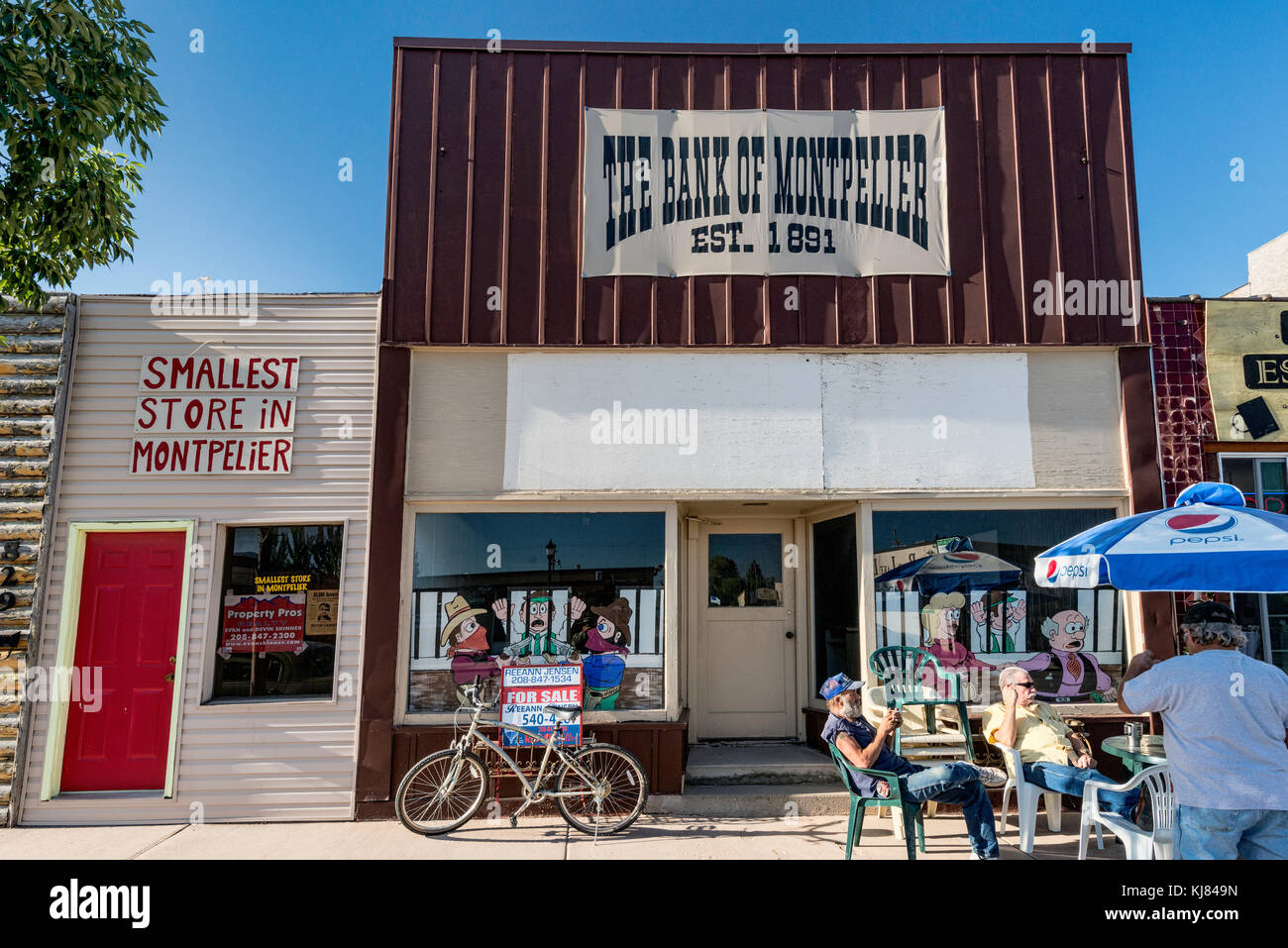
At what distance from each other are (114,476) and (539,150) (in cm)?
490

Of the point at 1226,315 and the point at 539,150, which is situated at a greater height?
the point at 539,150

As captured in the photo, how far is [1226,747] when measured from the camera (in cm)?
355

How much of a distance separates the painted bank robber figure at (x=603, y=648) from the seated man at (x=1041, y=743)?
10.0 ft

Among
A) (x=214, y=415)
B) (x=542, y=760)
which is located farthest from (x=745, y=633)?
(x=214, y=415)

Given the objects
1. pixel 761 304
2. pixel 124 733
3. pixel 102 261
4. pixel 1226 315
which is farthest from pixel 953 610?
Answer: pixel 102 261

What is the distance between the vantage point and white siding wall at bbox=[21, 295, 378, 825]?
6.69 meters

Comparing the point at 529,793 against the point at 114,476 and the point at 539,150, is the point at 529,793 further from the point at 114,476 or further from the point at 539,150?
the point at 539,150

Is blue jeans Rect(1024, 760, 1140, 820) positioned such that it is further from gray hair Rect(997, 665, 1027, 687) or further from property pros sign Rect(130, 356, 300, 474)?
property pros sign Rect(130, 356, 300, 474)

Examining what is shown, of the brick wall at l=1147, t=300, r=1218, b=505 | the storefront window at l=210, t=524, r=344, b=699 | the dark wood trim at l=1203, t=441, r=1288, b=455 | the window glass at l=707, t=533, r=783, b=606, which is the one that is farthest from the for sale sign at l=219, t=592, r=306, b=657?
the dark wood trim at l=1203, t=441, r=1288, b=455

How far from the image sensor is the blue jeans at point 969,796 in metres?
4.86

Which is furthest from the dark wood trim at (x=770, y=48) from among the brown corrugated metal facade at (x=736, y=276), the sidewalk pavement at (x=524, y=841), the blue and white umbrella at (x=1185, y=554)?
the sidewalk pavement at (x=524, y=841)

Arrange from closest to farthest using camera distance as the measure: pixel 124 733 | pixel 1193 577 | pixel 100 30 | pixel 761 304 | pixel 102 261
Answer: pixel 1193 577 → pixel 100 30 → pixel 102 261 → pixel 124 733 → pixel 761 304

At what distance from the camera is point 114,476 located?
7.00m

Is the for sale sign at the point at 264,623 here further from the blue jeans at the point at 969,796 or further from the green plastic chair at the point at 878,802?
the blue jeans at the point at 969,796
